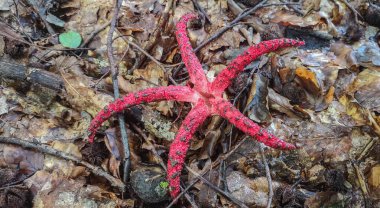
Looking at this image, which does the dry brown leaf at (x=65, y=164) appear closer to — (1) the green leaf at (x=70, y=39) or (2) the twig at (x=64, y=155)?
(2) the twig at (x=64, y=155)

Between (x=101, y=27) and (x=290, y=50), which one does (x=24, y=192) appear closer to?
(x=101, y=27)

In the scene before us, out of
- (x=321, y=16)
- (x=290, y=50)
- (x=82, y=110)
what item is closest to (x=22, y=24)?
(x=82, y=110)

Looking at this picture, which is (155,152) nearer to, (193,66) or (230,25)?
(193,66)

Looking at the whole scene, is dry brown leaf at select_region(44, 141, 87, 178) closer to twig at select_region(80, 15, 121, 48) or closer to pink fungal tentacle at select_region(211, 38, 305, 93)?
twig at select_region(80, 15, 121, 48)

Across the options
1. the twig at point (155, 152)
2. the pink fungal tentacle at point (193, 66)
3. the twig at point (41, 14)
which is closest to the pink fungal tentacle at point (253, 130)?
the pink fungal tentacle at point (193, 66)

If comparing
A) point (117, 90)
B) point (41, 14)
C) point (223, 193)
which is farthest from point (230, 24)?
point (41, 14)

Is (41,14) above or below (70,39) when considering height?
above

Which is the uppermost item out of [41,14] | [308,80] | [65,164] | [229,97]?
[41,14]
